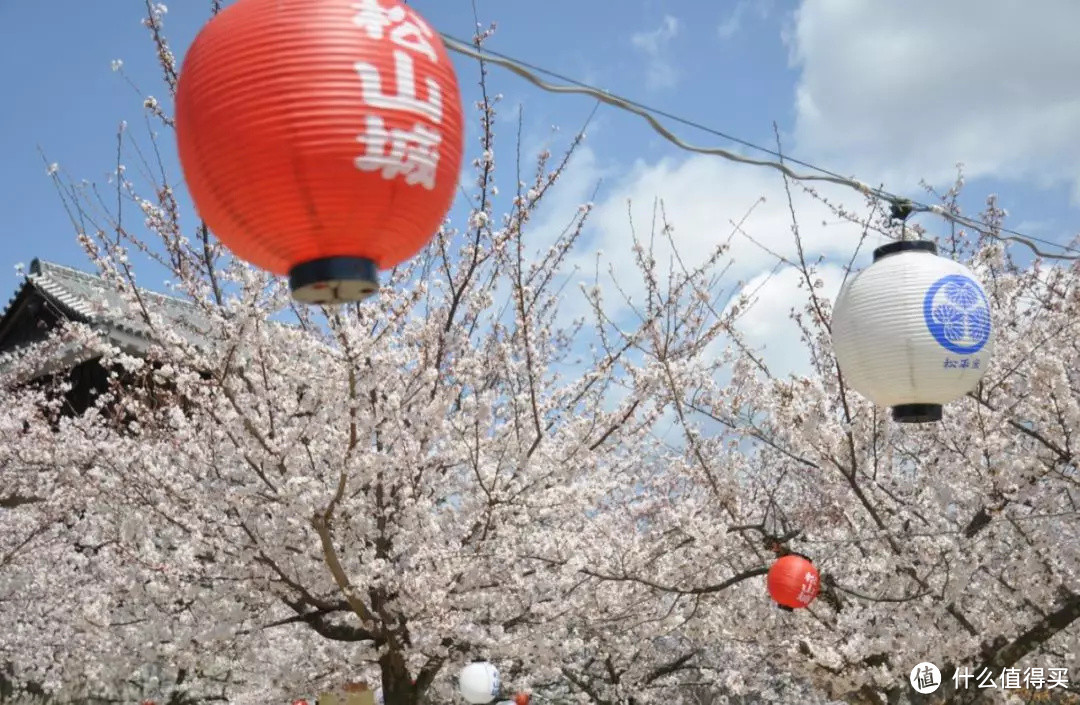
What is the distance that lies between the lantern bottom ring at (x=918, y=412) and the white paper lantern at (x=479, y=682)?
14.8 ft

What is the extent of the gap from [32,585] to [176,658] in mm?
6473

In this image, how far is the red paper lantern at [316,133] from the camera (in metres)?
2.56

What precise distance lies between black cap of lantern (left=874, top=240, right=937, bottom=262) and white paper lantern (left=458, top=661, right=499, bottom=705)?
4830mm

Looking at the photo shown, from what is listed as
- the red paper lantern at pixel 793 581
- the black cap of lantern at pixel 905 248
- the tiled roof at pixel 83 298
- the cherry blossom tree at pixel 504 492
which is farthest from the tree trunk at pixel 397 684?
the tiled roof at pixel 83 298

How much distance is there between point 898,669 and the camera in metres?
7.02

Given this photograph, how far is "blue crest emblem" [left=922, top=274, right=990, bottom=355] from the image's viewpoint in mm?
4344

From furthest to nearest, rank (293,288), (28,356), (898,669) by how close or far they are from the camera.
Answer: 1. (28,356)
2. (898,669)
3. (293,288)

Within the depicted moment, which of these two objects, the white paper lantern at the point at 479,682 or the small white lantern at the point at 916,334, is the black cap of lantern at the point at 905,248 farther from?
the white paper lantern at the point at 479,682

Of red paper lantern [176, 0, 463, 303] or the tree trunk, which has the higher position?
red paper lantern [176, 0, 463, 303]

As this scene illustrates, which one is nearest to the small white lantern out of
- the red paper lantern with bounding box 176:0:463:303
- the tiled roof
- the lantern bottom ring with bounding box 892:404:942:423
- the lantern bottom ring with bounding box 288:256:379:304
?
the lantern bottom ring with bounding box 892:404:942:423

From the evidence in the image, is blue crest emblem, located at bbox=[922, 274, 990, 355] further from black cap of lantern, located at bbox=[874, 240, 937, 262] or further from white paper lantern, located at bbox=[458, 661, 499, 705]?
white paper lantern, located at bbox=[458, 661, 499, 705]

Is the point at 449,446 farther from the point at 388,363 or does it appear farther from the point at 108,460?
the point at 108,460

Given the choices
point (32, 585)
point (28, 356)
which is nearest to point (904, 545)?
point (32, 585)

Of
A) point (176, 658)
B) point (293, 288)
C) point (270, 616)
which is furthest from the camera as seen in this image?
point (270, 616)
